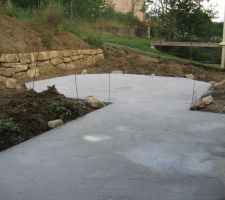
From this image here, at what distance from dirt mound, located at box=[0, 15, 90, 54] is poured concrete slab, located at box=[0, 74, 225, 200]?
428cm

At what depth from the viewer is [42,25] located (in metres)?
11.4

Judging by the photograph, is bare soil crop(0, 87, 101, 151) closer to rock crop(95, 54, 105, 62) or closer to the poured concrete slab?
the poured concrete slab

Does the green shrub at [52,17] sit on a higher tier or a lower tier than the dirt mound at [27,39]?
higher

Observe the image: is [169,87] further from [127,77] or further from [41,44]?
[41,44]

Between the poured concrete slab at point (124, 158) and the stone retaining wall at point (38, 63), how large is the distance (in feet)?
10.9

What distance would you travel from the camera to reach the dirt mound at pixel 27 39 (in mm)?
9394

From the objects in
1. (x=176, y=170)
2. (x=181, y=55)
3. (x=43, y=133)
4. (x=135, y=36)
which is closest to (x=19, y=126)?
(x=43, y=133)

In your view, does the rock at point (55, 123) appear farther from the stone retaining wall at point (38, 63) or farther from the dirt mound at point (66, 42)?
the dirt mound at point (66, 42)

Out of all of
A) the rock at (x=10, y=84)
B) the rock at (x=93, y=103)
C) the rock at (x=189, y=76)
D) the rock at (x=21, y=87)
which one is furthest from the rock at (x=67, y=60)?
the rock at (x=93, y=103)

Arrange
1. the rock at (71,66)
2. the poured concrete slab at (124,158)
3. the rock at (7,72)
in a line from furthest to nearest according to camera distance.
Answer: the rock at (71,66) < the rock at (7,72) < the poured concrete slab at (124,158)

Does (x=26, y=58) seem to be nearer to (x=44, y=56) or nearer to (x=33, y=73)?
(x=33, y=73)

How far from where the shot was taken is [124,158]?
3699 mm

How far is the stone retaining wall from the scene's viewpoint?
8.45 meters

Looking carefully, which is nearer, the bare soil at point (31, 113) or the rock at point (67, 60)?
the bare soil at point (31, 113)
